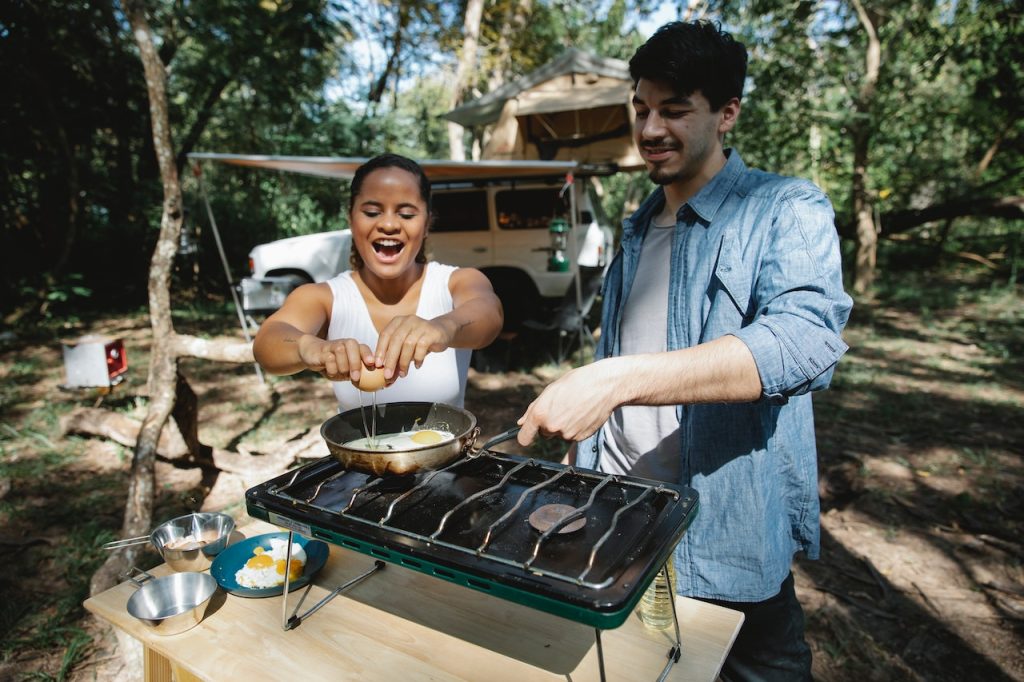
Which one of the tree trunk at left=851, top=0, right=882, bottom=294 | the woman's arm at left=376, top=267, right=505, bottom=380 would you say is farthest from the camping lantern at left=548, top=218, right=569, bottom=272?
the tree trunk at left=851, top=0, right=882, bottom=294

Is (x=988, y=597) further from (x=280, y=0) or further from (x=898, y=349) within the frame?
(x=280, y=0)

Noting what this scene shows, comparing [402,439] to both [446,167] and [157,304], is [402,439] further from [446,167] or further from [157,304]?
[446,167]

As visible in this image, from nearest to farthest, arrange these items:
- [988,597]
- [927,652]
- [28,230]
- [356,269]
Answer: [356,269], [927,652], [988,597], [28,230]

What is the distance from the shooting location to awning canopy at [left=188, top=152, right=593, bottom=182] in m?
5.80

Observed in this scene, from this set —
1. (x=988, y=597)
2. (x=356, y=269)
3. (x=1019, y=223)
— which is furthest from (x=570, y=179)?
(x=1019, y=223)

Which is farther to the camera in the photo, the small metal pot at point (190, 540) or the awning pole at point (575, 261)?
the awning pole at point (575, 261)

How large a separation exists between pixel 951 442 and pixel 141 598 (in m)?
6.01

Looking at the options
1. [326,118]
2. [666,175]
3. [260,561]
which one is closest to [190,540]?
[260,561]

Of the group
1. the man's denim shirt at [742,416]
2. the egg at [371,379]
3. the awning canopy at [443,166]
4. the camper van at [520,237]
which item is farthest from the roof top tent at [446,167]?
the egg at [371,379]

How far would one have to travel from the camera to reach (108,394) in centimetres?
610

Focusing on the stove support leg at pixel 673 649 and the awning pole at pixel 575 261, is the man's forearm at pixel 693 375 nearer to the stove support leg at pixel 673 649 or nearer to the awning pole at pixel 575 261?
the stove support leg at pixel 673 649

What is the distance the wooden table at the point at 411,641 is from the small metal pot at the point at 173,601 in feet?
0.11

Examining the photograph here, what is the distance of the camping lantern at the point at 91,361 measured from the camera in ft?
18.1

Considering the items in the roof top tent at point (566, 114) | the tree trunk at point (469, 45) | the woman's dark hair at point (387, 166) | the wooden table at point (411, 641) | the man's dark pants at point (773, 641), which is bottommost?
the man's dark pants at point (773, 641)
